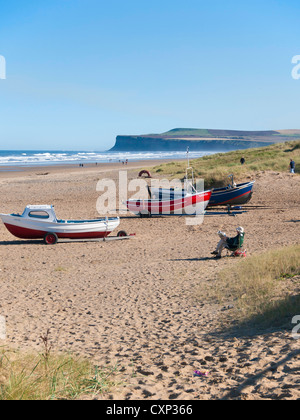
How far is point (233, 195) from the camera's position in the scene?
95.5ft

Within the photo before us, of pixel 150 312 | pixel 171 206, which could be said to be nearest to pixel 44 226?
pixel 171 206

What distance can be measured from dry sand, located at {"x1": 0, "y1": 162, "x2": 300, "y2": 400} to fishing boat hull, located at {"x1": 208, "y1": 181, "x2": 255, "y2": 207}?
200 inches

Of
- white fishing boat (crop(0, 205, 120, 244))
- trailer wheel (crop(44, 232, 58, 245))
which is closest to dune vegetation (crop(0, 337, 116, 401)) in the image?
trailer wheel (crop(44, 232, 58, 245))

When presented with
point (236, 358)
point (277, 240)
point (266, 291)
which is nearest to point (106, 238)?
point (277, 240)

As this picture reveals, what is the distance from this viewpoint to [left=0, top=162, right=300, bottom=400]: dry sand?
22.2ft

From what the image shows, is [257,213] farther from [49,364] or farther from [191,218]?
[49,364]

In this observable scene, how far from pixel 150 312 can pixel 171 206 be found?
1638 cm

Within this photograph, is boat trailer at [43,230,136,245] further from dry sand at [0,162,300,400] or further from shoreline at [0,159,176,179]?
shoreline at [0,159,176,179]

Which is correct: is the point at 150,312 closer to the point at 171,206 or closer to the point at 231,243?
the point at 231,243

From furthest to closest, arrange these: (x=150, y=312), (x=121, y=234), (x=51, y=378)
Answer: (x=121, y=234), (x=150, y=312), (x=51, y=378)

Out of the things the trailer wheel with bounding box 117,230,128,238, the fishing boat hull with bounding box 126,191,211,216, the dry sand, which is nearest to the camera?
the dry sand

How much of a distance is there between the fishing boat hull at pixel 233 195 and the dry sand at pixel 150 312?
508 cm

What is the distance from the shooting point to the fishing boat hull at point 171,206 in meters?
26.9

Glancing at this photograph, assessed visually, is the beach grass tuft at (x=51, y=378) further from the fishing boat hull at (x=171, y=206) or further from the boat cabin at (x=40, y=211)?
the fishing boat hull at (x=171, y=206)
